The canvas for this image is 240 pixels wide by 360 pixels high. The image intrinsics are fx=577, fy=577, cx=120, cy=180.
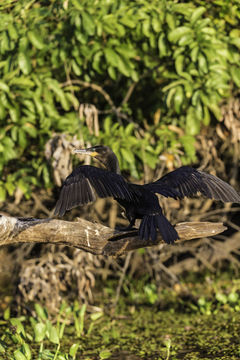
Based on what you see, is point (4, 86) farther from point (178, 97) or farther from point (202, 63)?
point (202, 63)

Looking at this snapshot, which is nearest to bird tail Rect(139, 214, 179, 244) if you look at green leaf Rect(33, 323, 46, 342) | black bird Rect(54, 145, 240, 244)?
black bird Rect(54, 145, 240, 244)

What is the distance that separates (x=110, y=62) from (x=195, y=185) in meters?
Result: 1.56

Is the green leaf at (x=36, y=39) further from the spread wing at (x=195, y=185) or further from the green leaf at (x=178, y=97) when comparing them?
the spread wing at (x=195, y=185)

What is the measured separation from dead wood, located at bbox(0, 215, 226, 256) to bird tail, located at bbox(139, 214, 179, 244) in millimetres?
89

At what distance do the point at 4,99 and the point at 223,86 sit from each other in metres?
1.77

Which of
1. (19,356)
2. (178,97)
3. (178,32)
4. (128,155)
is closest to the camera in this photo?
(19,356)

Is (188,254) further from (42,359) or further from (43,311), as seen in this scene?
(42,359)

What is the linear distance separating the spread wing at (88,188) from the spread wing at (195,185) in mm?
416

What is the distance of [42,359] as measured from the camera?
3.91 m

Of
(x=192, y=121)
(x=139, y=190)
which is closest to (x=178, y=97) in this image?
(x=192, y=121)

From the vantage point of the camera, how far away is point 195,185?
3.70 meters

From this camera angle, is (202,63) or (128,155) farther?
(128,155)

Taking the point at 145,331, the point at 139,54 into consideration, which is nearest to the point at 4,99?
the point at 139,54

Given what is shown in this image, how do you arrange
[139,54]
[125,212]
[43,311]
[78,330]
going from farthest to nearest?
[139,54]
[78,330]
[43,311]
[125,212]
